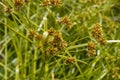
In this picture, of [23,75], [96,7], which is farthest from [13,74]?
[96,7]

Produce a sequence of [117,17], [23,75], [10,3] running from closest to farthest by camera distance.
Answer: [10,3] < [23,75] < [117,17]

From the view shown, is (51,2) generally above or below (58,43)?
above

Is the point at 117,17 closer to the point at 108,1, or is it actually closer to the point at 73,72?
the point at 108,1

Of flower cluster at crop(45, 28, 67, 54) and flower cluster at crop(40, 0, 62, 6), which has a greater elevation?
flower cluster at crop(40, 0, 62, 6)

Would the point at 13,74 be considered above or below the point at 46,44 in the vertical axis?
below

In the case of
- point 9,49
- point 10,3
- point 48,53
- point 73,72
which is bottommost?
point 73,72

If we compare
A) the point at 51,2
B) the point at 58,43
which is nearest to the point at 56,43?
the point at 58,43

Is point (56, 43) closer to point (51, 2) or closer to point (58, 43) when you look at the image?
point (58, 43)

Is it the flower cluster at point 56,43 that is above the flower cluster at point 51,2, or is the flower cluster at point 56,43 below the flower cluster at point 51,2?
below
